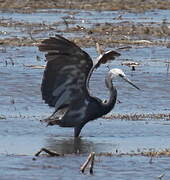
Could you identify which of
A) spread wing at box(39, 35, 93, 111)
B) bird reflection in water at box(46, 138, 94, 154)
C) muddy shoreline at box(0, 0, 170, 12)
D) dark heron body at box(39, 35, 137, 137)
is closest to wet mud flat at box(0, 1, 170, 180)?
bird reflection in water at box(46, 138, 94, 154)

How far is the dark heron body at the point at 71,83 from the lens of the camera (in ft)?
41.0

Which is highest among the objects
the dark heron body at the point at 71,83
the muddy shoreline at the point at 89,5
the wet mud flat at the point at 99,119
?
the dark heron body at the point at 71,83

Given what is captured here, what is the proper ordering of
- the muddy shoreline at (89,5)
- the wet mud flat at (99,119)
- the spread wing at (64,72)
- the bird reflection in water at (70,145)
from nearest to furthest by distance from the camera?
the wet mud flat at (99,119) → the bird reflection in water at (70,145) → the spread wing at (64,72) → the muddy shoreline at (89,5)

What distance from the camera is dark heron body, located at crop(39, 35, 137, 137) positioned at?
12500mm

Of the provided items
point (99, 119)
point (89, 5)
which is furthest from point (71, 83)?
point (89, 5)

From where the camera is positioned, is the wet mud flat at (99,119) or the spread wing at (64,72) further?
the spread wing at (64,72)

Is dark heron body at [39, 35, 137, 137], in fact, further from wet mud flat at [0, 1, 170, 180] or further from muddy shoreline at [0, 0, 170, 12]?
muddy shoreline at [0, 0, 170, 12]

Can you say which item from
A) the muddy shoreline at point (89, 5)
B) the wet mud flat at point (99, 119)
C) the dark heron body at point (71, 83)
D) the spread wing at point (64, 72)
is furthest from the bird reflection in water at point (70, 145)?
the muddy shoreline at point (89, 5)

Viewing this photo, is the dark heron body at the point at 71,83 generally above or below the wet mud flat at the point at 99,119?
above

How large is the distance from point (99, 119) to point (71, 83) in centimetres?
230

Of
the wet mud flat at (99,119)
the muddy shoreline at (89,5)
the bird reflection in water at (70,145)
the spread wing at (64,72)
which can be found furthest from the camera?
the muddy shoreline at (89,5)

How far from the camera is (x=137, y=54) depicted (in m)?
24.1

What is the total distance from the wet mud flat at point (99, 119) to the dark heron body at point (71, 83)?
1.10 feet

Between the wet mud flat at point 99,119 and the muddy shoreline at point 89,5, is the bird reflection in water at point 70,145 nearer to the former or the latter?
the wet mud flat at point 99,119
